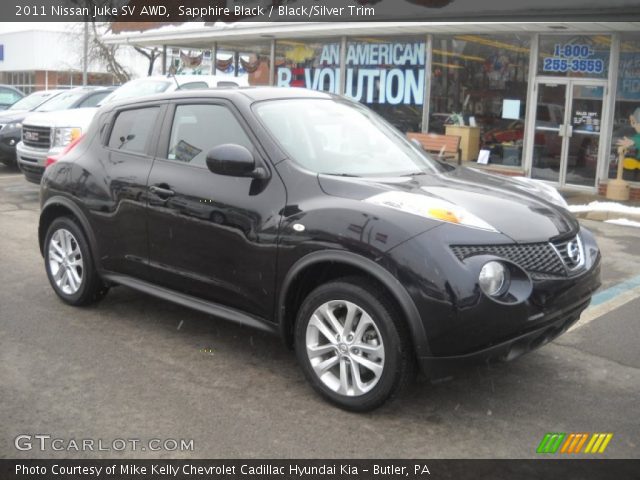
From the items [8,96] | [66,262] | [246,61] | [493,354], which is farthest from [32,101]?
[493,354]

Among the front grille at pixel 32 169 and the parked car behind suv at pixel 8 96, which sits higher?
the parked car behind suv at pixel 8 96

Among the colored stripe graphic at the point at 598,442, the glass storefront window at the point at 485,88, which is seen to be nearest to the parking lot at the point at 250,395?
the colored stripe graphic at the point at 598,442

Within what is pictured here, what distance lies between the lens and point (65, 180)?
18.8 ft

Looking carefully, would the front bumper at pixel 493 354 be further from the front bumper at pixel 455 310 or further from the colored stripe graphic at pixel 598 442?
the colored stripe graphic at pixel 598 442

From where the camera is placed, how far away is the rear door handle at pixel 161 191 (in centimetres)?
483

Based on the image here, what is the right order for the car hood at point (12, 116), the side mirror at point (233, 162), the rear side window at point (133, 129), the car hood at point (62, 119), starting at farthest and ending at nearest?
the car hood at point (12, 116)
the car hood at point (62, 119)
the rear side window at point (133, 129)
the side mirror at point (233, 162)

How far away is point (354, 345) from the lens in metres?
3.92

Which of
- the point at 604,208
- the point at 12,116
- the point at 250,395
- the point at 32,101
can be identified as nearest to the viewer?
the point at 250,395

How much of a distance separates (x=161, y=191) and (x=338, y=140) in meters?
1.24

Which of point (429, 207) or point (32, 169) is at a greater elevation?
point (429, 207)

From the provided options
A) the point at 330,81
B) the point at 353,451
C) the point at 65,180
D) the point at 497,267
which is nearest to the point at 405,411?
the point at 353,451

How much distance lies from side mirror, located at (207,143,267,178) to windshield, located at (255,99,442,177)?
0.26 meters

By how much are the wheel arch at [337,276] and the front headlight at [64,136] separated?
26.9 feet

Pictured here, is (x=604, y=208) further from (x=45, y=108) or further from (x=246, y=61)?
(x=246, y=61)
